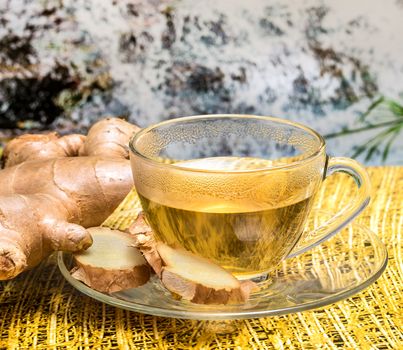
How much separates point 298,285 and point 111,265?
168mm

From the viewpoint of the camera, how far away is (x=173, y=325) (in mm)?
676

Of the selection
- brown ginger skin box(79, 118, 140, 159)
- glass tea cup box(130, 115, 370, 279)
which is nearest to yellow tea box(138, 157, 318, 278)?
glass tea cup box(130, 115, 370, 279)

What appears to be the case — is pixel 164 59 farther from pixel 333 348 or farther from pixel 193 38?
pixel 333 348

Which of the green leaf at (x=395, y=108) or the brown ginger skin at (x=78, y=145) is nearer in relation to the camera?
the brown ginger skin at (x=78, y=145)

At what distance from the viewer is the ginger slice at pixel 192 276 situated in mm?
621

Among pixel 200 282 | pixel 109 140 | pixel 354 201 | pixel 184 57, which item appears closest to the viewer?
pixel 200 282

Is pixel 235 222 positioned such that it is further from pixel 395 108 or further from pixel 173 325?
pixel 395 108

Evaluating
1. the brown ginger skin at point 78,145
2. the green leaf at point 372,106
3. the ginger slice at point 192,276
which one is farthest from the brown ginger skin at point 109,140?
the green leaf at point 372,106

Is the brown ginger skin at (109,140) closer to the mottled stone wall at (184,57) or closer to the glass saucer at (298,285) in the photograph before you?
the glass saucer at (298,285)

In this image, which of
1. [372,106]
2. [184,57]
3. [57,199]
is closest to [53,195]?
[57,199]

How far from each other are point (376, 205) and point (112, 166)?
0.36 m

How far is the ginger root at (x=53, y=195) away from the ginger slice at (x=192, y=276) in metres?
0.07

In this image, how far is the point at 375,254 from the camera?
73 centimetres

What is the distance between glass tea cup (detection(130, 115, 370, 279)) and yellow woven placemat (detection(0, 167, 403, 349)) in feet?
0.20
